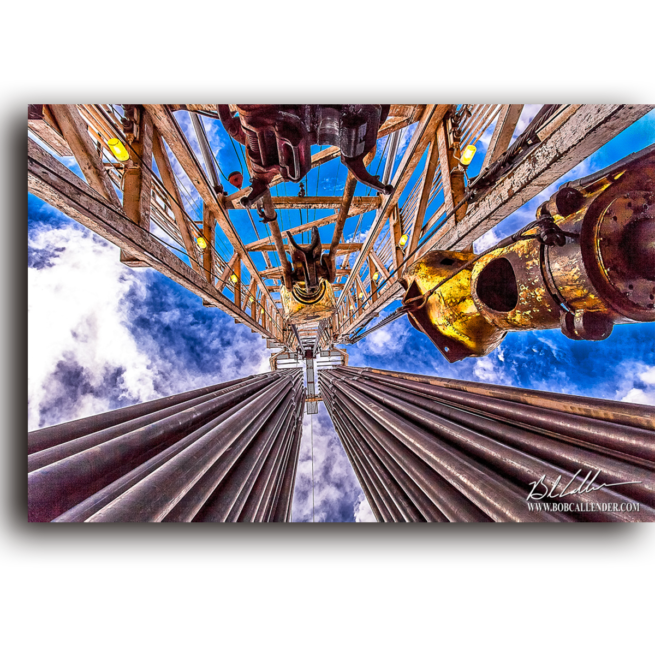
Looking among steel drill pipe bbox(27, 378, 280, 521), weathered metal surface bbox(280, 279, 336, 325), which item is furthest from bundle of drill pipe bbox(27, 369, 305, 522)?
weathered metal surface bbox(280, 279, 336, 325)

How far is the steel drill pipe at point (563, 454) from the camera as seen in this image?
120 centimetres

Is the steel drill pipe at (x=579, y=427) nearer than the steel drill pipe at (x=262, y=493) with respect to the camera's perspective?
Yes

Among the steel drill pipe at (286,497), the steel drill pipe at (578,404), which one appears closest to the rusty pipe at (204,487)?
the steel drill pipe at (286,497)

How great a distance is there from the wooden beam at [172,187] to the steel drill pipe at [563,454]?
137 inches

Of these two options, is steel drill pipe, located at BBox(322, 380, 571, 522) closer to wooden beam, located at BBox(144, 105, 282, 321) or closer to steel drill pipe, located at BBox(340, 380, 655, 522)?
steel drill pipe, located at BBox(340, 380, 655, 522)

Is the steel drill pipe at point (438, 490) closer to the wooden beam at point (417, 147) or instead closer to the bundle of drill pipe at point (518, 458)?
the bundle of drill pipe at point (518, 458)

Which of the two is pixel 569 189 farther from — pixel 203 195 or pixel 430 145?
pixel 203 195

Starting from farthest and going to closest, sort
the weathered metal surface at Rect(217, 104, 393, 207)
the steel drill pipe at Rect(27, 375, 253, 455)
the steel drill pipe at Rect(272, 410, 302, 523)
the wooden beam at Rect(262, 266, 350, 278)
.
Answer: the wooden beam at Rect(262, 266, 350, 278) < the steel drill pipe at Rect(272, 410, 302, 523) < the weathered metal surface at Rect(217, 104, 393, 207) < the steel drill pipe at Rect(27, 375, 253, 455)

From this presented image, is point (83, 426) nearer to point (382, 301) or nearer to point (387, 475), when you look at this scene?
point (387, 475)

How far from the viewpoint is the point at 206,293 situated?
11.7 ft

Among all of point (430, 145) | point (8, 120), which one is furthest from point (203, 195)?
point (430, 145)

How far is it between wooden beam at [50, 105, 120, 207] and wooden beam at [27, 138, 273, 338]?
172 mm

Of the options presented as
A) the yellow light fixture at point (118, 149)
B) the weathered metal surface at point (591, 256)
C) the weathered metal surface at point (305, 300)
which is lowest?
the weathered metal surface at point (591, 256)

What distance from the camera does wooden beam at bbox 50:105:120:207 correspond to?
5.73 feet
